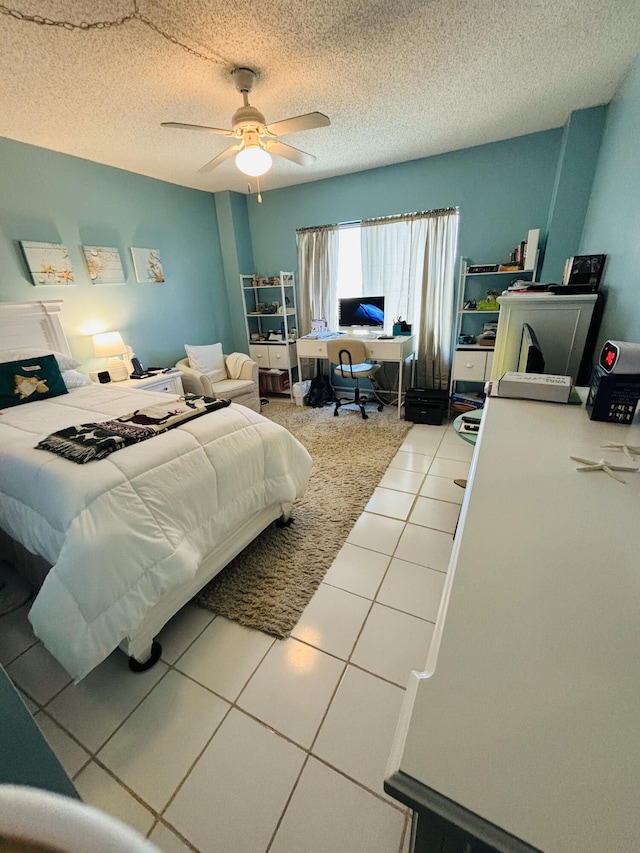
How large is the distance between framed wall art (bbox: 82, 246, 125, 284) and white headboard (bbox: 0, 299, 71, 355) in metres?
0.42

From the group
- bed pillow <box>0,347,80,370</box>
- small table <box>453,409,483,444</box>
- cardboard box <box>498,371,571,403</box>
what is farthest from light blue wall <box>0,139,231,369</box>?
cardboard box <box>498,371,571,403</box>

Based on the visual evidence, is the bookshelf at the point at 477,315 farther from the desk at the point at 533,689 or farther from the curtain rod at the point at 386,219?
the desk at the point at 533,689

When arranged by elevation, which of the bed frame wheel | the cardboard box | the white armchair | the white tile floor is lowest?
the white tile floor

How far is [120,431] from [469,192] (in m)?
3.58

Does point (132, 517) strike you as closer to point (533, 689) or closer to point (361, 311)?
point (533, 689)

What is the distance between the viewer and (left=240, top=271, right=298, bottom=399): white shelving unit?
4.27 meters

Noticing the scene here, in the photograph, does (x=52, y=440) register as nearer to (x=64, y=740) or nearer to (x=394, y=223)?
(x=64, y=740)

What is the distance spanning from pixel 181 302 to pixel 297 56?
263cm

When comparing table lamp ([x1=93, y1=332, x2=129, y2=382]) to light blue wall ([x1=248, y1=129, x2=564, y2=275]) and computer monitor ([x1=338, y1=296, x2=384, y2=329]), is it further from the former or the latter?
light blue wall ([x1=248, y1=129, x2=564, y2=275])

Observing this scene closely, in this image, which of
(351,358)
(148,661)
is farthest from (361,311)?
(148,661)

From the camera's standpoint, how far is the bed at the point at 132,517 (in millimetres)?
1115

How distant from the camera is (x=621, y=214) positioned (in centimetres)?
190

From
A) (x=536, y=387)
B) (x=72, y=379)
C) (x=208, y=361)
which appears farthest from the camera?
(x=208, y=361)

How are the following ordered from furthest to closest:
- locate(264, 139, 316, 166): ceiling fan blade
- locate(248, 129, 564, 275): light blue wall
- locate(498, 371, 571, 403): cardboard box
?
locate(248, 129, 564, 275): light blue wall → locate(264, 139, 316, 166): ceiling fan blade → locate(498, 371, 571, 403): cardboard box
